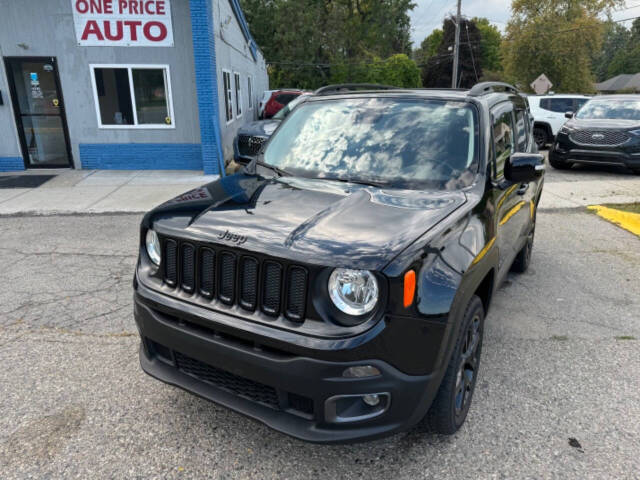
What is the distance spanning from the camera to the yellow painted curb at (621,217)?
678cm

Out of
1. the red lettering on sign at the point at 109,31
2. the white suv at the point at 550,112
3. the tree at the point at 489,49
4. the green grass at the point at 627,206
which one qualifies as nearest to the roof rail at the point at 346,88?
the green grass at the point at 627,206

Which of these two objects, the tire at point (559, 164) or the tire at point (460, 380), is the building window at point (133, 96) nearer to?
the tire at point (559, 164)

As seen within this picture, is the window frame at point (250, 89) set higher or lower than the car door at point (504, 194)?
higher

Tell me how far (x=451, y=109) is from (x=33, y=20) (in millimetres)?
9796

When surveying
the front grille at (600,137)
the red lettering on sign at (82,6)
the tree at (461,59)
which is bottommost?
the front grille at (600,137)

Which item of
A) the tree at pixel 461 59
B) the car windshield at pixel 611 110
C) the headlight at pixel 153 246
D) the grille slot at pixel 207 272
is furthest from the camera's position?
the tree at pixel 461 59

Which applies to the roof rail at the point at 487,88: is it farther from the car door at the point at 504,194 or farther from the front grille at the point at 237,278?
the front grille at the point at 237,278

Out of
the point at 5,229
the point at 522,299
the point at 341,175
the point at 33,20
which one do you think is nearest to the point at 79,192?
the point at 5,229

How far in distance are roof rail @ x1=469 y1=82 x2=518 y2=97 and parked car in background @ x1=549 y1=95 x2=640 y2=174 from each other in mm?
7314

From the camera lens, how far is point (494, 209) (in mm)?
3010

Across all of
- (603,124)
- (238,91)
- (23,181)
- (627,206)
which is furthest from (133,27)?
(603,124)

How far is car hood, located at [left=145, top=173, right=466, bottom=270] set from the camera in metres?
2.09

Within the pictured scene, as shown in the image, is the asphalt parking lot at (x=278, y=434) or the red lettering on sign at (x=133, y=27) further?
the red lettering on sign at (x=133, y=27)

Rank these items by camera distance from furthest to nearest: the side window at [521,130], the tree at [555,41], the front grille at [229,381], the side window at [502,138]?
1. the tree at [555,41]
2. the side window at [521,130]
3. the side window at [502,138]
4. the front grille at [229,381]
